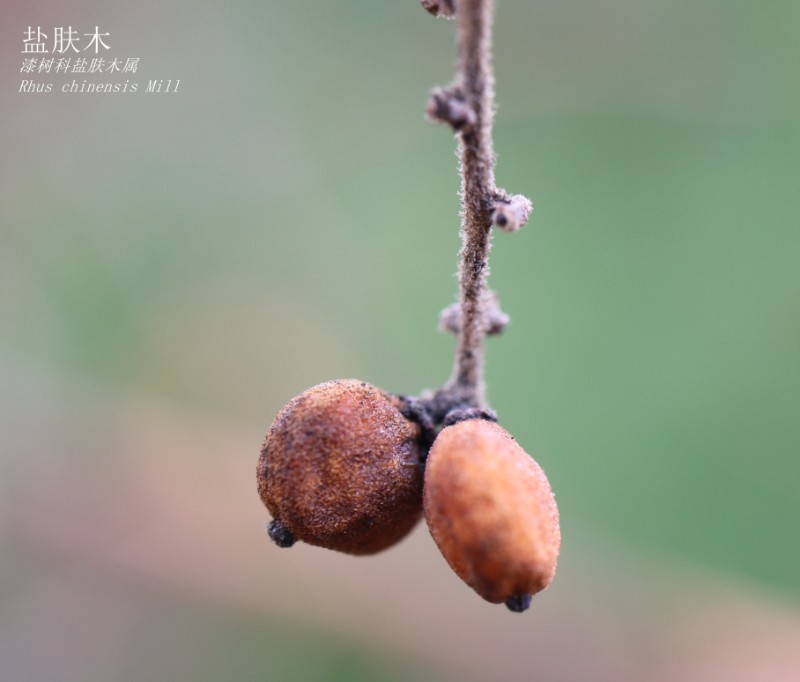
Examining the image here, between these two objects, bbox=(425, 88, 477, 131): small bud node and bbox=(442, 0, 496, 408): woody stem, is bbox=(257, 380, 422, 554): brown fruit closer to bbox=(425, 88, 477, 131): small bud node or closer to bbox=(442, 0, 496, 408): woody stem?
bbox=(442, 0, 496, 408): woody stem

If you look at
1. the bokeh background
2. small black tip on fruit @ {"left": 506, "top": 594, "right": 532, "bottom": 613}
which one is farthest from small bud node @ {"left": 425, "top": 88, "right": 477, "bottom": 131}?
the bokeh background

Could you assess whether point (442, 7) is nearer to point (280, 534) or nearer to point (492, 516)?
point (492, 516)

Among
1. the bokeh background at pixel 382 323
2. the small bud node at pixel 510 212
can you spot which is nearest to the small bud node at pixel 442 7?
the small bud node at pixel 510 212

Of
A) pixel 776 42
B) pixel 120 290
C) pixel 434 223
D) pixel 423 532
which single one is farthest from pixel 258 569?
pixel 776 42

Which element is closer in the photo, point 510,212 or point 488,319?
point 510,212

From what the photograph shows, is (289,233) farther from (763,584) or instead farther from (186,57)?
(763,584)

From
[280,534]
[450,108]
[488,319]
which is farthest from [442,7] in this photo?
[280,534]
